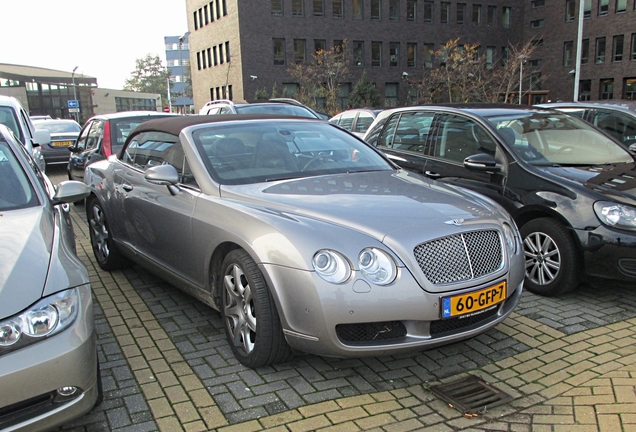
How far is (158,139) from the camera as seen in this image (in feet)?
16.5

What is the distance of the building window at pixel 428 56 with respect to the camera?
51969 mm

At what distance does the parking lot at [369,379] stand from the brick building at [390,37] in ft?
143

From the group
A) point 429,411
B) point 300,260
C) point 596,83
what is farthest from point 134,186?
point 596,83

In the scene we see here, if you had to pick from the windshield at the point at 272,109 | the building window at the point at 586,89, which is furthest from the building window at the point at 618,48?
the windshield at the point at 272,109

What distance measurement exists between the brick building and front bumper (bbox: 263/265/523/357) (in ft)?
146

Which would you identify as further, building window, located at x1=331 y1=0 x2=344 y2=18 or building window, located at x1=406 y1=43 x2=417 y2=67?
building window, located at x1=406 y1=43 x2=417 y2=67

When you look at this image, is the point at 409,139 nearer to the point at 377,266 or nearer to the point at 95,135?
the point at 377,266

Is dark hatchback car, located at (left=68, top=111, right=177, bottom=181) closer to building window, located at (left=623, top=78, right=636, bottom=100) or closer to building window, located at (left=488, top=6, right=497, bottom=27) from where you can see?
building window, located at (left=623, top=78, right=636, bottom=100)

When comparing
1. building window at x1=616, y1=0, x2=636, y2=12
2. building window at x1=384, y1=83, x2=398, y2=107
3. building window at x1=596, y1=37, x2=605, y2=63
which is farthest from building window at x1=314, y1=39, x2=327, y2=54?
building window at x1=616, y1=0, x2=636, y2=12

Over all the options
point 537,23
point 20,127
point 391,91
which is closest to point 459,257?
point 20,127

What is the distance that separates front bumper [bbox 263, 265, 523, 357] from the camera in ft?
10.1

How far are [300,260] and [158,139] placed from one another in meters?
2.49

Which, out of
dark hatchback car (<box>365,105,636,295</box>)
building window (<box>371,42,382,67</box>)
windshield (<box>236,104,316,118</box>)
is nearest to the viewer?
dark hatchback car (<box>365,105,636,295</box>)

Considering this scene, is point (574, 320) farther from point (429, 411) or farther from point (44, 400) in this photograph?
point (44, 400)
